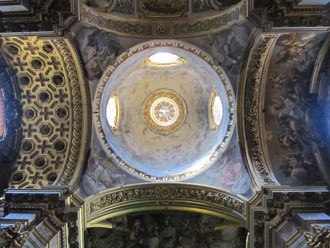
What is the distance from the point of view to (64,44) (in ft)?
44.5

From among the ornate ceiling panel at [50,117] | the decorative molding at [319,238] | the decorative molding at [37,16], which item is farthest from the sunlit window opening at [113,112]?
the decorative molding at [319,238]

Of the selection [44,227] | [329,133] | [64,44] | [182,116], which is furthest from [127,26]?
[329,133]

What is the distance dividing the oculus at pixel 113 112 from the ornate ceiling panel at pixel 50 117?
8.40ft

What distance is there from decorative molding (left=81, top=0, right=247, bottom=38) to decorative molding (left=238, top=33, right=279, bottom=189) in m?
1.82

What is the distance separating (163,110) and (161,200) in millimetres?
6408

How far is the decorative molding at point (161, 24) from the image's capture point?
45.0 feet

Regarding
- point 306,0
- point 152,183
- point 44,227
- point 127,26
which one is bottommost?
point 44,227

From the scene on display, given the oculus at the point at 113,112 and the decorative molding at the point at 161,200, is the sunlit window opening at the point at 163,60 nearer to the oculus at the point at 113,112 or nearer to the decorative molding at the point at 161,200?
the oculus at the point at 113,112

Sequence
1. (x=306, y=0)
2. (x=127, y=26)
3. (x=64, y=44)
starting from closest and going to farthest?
(x=306, y=0) < (x=64, y=44) < (x=127, y=26)

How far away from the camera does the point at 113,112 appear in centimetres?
1848

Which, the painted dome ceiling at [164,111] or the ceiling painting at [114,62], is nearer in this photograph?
the ceiling painting at [114,62]

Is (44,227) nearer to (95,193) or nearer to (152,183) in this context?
(95,193)

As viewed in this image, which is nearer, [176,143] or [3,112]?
[3,112]

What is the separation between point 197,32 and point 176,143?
6865 mm
